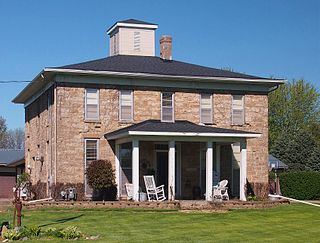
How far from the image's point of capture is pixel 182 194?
106 feet

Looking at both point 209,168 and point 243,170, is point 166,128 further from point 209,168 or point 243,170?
point 243,170

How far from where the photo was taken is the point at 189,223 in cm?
2183

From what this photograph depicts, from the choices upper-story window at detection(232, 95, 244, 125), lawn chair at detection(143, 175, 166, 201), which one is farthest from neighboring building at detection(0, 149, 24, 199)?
lawn chair at detection(143, 175, 166, 201)

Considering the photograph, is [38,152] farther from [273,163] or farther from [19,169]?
[273,163]

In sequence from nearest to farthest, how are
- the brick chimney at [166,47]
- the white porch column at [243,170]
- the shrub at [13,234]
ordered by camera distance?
the shrub at [13,234]
the white porch column at [243,170]
the brick chimney at [166,47]

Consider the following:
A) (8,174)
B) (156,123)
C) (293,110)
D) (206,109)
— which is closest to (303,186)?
(206,109)

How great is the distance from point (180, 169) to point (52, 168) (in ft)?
20.3

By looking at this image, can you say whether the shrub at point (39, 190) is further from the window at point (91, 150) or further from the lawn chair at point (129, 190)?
the lawn chair at point (129, 190)

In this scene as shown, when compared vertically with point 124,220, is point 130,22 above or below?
above

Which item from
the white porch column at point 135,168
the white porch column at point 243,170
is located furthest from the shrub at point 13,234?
the white porch column at point 243,170

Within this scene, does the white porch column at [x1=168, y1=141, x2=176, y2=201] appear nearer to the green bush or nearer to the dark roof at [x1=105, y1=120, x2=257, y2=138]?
the dark roof at [x1=105, y1=120, x2=257, y2=138]

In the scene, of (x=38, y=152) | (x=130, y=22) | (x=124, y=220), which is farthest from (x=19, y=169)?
(x=124, y=220)

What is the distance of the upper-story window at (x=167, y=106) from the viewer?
3266cm

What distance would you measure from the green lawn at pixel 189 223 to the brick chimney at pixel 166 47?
1210cm
